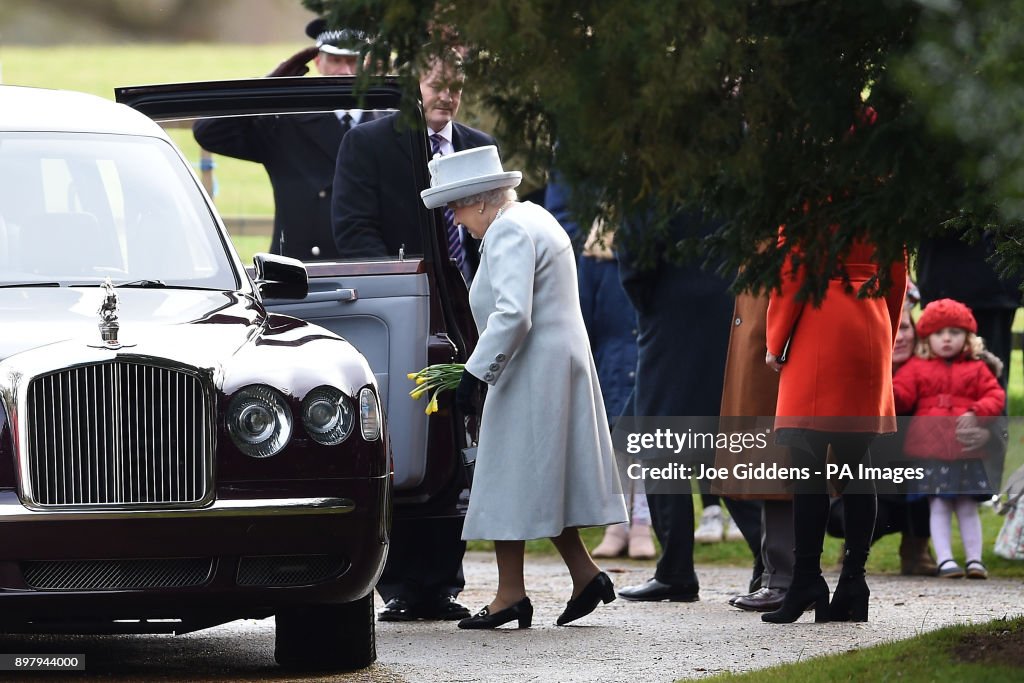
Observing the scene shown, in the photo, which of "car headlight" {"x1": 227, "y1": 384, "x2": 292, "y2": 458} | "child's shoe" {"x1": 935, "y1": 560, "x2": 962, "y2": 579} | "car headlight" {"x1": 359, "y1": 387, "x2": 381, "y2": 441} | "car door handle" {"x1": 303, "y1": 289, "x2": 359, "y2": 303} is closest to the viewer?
"car headlight" {"x1": 227, "y1": 384, "x2": 292, "y2": 458}

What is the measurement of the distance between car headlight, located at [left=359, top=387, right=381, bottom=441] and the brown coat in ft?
8.88

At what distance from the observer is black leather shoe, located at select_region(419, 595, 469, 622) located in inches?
347

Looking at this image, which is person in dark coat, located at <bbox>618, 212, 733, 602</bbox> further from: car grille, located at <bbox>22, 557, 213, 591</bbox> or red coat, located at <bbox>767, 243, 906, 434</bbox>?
car grille, located at <bbox>22, 557, 213, 591</bbox>

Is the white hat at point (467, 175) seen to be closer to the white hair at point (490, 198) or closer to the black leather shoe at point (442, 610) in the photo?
the white hair at point (490, 198)

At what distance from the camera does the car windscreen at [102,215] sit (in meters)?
7.32

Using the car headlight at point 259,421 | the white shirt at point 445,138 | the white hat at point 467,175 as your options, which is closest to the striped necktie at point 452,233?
the white shirt at point 445,138

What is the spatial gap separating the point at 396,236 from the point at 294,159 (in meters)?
0.87

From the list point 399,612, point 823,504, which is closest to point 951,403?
point 823,504

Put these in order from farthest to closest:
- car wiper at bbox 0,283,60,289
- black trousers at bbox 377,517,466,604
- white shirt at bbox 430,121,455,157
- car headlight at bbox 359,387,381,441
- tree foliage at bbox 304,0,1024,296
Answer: white shirt at bbox 430,121,455,157
black trousers at bbox 377,517,466,604
car wiper at bbox 0,283,60,289
car headlight at bbox 359,387,381,441
tree foliage at bbox 304,0,1024,296

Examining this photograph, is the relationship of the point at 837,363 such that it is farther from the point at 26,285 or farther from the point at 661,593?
the point at 26,285

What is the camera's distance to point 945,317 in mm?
10859

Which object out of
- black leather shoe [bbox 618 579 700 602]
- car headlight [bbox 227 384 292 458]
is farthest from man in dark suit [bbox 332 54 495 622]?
car headlight [bbox 227 384 292 458]

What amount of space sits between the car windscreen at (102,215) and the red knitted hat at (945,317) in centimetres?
460

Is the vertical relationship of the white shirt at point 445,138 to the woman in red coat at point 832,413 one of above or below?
above
